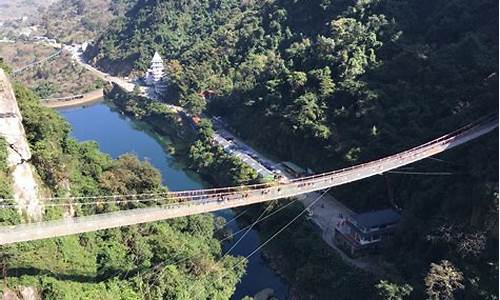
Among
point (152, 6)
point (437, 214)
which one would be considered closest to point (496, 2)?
point (437, 214)

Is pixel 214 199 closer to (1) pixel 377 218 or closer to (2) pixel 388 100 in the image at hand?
(1) pixel 377 218

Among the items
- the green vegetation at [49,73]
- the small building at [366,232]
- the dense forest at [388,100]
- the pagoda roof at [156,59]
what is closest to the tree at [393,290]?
the dense forest at [388,100]

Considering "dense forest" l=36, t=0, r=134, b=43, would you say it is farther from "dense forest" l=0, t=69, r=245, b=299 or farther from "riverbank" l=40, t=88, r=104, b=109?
"dense forest" l=0, t=69, r=245, b=299

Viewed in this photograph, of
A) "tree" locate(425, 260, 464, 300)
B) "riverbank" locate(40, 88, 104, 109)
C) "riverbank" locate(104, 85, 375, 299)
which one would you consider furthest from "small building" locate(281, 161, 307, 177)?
"riverbank" locate(40, 88, 104, 109)

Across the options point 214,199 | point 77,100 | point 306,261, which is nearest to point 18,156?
point 214,199

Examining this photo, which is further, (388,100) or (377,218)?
(388,100)

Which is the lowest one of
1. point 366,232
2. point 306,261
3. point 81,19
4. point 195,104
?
point 306,261
